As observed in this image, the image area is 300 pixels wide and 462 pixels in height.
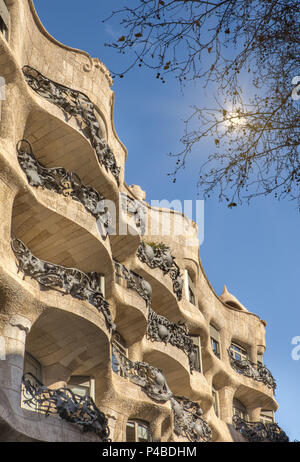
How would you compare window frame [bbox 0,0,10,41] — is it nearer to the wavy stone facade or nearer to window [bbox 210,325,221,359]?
the wavy stone facade

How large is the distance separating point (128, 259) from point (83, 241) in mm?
4423

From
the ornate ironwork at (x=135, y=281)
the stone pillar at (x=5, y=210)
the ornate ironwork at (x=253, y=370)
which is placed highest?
the ornate ironwork at (x=253, y=370)

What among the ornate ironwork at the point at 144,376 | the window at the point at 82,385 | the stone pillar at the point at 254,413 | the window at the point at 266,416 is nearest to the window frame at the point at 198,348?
the stone pillar at the point at 254,413

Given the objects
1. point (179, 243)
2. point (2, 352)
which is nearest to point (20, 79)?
point (2, 352)

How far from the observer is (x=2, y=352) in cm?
1384

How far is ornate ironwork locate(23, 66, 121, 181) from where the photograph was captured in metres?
18.0

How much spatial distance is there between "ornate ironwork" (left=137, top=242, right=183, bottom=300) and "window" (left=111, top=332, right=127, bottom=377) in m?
3.16

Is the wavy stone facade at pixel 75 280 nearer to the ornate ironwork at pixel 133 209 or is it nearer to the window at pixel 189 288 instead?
the ornate ironwork at pixel 133 209

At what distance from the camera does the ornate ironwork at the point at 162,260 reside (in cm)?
2320

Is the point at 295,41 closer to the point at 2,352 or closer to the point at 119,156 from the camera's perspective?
the point at 2,352

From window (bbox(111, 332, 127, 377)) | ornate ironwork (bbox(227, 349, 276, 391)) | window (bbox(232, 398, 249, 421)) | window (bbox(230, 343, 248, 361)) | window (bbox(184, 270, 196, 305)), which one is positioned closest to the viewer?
window (bbox(111, 332, 127, 377))

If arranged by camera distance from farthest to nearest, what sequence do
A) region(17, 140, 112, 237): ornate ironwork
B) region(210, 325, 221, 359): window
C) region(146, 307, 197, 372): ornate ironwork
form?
region(210, 325, 221, 359): window, region(146, 307, 197, 372): ornate ironwork, region(17, 140, 112, 237): ornate ironwork

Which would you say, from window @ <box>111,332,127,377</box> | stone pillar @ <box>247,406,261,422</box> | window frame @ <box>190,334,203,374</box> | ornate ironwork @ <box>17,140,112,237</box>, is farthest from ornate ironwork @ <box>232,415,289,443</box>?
ornate ironwork @ <box>17,140,112,237</box>
